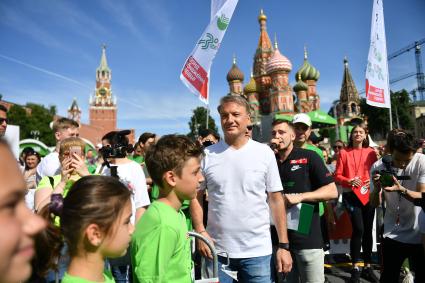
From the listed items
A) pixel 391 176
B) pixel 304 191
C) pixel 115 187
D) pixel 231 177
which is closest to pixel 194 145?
pixel 231 177

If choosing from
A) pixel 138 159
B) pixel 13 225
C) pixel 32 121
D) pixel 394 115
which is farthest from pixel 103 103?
pixel 13 225

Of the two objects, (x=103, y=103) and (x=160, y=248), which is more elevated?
(x=103, y=103)

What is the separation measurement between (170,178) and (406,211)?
2357 millimetres

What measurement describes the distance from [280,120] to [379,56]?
3494mm

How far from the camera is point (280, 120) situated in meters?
3.57

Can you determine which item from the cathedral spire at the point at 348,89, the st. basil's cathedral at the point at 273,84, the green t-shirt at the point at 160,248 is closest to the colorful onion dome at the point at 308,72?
the st. basil's cathedral at the point at 273,84

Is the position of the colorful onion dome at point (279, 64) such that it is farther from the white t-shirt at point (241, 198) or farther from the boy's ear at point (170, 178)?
the boy's ear at point (170, 178)

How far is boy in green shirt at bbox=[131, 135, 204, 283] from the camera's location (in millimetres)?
1851

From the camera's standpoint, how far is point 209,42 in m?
5.04

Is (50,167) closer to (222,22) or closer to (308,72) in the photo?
(222,22)

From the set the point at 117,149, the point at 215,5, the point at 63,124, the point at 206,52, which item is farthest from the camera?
the point at 215,5

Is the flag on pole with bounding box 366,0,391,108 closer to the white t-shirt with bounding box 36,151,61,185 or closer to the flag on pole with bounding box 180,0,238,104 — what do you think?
the flag on pole with bounding box 180,0,238,104

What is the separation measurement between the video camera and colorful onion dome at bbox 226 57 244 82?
55285 mm

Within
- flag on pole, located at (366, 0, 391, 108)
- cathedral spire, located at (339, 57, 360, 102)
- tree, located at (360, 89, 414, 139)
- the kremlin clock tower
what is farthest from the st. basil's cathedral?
the kremlin clock tower
